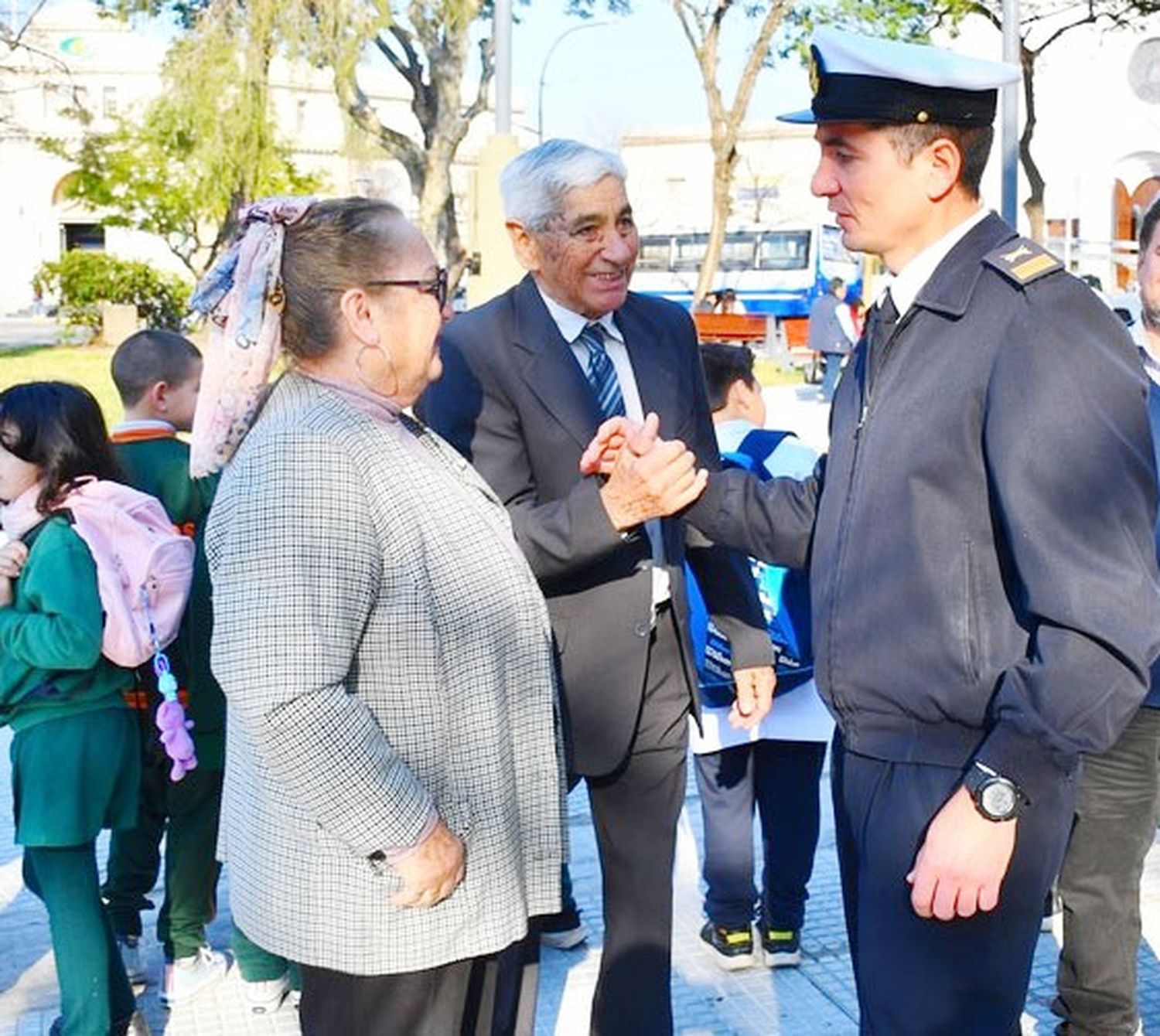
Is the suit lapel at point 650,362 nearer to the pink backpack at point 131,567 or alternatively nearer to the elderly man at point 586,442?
the elderly man at point 586,442

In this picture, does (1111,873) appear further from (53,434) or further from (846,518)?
(53,434)

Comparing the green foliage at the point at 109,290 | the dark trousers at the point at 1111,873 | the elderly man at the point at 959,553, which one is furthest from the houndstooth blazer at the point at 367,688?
the green foliage at the point at 109,290

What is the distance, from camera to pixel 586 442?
10.8 ft

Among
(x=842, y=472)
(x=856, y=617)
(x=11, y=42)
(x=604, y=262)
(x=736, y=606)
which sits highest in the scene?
(x=11, y=42)

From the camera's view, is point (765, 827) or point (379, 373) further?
point (765, 827)

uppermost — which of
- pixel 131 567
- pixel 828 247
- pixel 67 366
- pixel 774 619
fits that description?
pixel 131 567

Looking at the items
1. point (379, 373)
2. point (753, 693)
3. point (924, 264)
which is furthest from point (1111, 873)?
point (379, 373)

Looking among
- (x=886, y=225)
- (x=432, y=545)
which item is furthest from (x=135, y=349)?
(x=886, y=225)

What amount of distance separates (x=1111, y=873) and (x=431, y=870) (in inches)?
68.6

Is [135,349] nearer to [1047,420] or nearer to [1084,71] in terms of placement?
[1047,420]

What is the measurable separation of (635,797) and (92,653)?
1.19m

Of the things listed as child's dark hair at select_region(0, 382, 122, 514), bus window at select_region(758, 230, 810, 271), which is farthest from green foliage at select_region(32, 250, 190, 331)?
child's dark hair at select_region(0, 382, 122, 514)

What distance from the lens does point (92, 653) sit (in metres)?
3.29

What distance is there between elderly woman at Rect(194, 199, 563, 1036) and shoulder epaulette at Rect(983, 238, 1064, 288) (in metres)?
0.86
